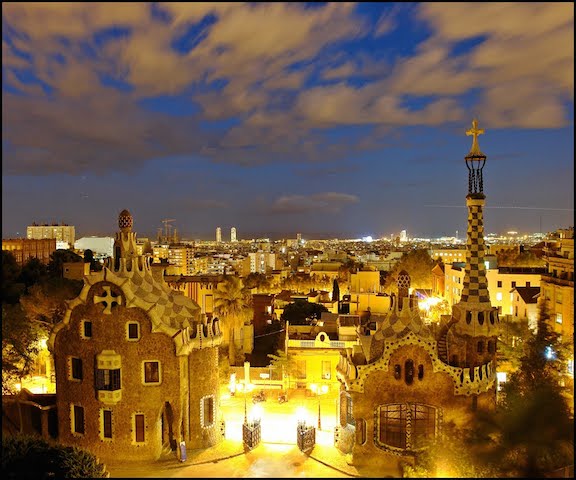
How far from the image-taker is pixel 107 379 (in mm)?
21688

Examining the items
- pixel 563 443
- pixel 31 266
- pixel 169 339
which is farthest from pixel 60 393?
pixel 31 266

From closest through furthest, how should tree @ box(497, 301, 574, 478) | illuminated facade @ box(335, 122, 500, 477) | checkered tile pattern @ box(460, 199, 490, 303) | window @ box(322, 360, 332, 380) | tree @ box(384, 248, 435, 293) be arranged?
tree @ box(497, 301, 574, 478)
illuminated facade @ box(335, 122, 500, 477)
checkered tile pattern @ box(460, 199, 490, 303)
window @ box(322, 360, 332, 380)
tree @ box(384, 248, 435, 293)

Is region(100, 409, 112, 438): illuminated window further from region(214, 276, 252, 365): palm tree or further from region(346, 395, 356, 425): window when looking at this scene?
region(214, 276, 252, 365): palm tree

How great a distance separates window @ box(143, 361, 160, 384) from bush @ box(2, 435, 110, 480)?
379 centimetres

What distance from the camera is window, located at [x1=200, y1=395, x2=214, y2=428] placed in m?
22.9

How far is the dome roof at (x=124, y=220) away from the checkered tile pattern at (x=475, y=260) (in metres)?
15.1

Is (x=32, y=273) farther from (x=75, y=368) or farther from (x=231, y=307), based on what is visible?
(x=75, y=368)

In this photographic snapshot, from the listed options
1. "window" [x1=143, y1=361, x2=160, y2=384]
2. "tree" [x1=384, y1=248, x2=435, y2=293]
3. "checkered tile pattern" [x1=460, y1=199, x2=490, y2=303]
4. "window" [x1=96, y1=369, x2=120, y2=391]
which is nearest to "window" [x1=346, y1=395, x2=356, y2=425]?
"checkered tile pattern" [x1=460, y1=199, x2=490, y2=303]

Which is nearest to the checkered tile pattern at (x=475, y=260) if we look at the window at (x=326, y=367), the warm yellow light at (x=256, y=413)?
the warm yellow light at (x=256, y=413)

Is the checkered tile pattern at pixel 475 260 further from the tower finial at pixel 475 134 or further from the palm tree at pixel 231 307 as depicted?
the palm tree at pixel 231 307

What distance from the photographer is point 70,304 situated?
22078 mm

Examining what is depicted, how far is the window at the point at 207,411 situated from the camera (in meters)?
22.9

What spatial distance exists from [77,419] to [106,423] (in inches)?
57.3

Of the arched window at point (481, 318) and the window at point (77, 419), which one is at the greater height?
the arched window at point (481, 318)
